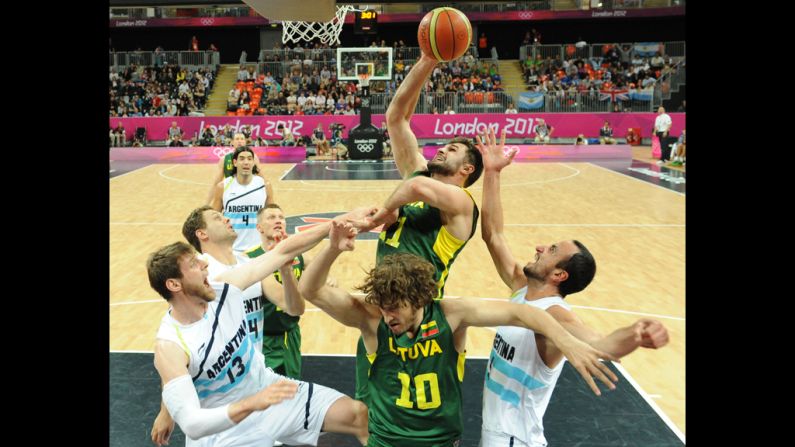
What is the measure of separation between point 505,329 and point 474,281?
5555 millimetres

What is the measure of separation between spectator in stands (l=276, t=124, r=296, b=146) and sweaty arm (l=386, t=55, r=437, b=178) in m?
21.1

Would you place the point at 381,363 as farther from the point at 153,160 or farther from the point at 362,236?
the point at 153,160

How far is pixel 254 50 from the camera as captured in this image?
1436 inches

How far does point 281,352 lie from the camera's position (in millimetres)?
5094

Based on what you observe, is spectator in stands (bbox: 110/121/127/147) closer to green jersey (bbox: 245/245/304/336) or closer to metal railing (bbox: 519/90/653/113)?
metal railing (bbox: 519/90/653/113)

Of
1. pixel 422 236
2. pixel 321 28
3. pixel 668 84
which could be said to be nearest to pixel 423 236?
pixel 422 236

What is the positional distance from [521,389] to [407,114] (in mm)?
2183

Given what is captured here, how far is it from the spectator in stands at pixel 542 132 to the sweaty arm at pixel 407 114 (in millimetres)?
21890

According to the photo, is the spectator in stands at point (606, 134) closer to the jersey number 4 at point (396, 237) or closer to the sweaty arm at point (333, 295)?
the jersey number 4 at point (396, 237)

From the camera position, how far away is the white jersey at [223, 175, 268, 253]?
7.52m

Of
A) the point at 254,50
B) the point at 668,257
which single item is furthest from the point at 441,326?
the point at 254,50

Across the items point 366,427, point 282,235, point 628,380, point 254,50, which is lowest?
point 628,380

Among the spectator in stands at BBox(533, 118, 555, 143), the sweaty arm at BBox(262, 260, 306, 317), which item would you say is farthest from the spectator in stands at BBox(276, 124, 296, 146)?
the sweaty arm at BBox(262, 260, 306, 317)

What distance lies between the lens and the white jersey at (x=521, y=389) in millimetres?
3494
